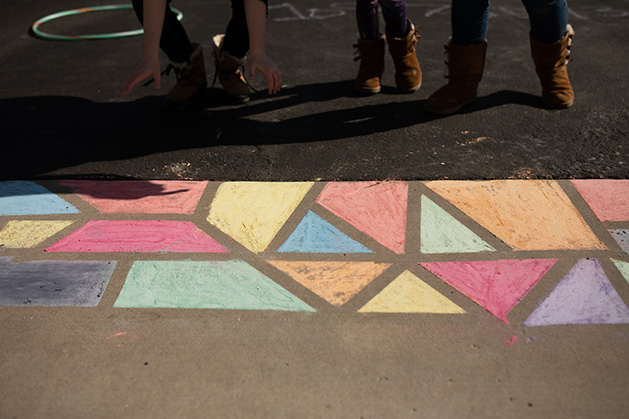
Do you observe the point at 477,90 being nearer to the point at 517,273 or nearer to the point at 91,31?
the point at 517,273

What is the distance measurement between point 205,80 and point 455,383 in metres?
2.74

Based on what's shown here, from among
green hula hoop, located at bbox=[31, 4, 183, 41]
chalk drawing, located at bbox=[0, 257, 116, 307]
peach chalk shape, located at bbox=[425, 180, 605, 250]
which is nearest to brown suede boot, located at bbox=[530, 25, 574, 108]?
peach chalk shape, located at bbox=[425, 180, 605, 250]

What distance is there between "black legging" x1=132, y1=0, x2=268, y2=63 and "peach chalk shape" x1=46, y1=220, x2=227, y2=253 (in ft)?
4.87

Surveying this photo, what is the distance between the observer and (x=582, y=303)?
205 centimetres

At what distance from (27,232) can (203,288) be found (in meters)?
0.87

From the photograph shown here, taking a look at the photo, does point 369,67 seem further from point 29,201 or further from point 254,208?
point 29,201

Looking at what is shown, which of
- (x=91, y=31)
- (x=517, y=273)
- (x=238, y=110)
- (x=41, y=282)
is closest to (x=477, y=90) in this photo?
(x=238, y=110)

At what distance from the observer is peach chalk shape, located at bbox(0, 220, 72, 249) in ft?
8.07

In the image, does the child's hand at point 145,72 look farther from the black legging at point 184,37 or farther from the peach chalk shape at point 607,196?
the peach chalk shape at point 607,196

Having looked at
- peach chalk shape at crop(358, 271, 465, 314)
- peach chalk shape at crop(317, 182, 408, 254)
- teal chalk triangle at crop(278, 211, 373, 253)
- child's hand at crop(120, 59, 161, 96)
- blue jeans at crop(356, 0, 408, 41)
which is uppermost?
child's hand at crop(120, 59, 161, 96)

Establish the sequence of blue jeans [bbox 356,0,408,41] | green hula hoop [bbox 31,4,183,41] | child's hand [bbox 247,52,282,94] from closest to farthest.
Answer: child's hand [bbox 247,52,282,94]
blue jeans [bbox 356,0,408,41]
green hula hoop [bbox 31,4,183,41]

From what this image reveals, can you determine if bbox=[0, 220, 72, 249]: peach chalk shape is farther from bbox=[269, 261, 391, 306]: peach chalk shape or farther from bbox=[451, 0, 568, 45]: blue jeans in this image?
bbox=[451, 0, 568, 45]: blue jeans

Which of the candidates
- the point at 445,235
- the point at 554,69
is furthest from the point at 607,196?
the point at 554,69

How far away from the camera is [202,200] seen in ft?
8.99
